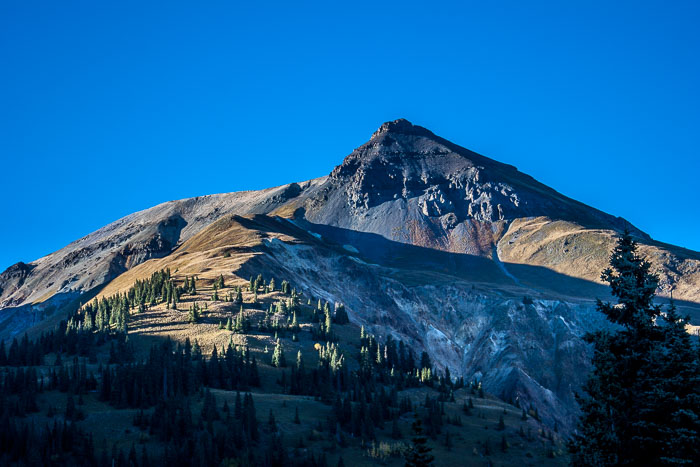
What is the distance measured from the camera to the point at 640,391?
30594mm

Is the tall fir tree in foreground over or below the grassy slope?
over

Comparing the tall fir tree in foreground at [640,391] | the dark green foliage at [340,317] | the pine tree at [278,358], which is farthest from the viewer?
the dark green foliage at [340,317]

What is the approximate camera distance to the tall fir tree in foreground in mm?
29141

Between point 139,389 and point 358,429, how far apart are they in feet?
99.1

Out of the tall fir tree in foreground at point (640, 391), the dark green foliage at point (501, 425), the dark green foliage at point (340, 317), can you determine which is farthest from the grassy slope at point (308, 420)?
the tall fir tree in foreground at point (640, 391)

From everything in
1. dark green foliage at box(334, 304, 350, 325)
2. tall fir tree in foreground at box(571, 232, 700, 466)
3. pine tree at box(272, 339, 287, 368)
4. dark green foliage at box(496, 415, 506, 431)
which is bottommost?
dark green foliage at box(496, 415, 506, 431)

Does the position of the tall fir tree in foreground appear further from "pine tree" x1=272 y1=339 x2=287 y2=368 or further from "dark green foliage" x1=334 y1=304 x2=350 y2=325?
"dark green foliage" x1=334 y1=304 x2=350 y2=325

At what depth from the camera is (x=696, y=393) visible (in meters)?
29.7

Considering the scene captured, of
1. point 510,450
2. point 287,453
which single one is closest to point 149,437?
point 287,453

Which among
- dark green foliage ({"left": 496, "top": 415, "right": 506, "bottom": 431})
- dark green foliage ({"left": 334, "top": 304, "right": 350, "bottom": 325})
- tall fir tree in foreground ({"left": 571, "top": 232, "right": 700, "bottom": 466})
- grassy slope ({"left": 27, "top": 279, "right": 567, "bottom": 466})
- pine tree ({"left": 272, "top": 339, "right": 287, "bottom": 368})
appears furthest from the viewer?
dark green foliage ({"left": 334, "top": 304, "right": 350, "bottom": 325})

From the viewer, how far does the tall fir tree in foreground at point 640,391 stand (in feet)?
95.6

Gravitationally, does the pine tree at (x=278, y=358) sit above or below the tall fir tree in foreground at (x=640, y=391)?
below

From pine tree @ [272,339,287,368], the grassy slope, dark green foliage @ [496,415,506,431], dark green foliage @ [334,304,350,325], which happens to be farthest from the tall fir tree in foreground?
dark green foliage @ [334,304,350,325]

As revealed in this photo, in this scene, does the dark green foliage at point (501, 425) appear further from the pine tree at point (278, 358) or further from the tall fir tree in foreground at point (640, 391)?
the tall fir tree in foreground at point (640, 391)
